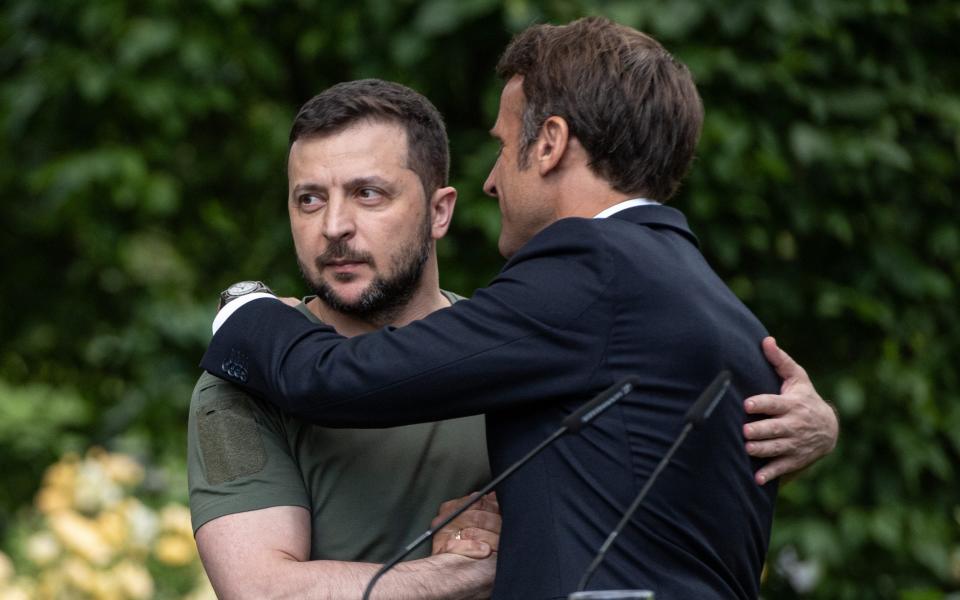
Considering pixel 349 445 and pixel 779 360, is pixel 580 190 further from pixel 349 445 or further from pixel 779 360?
pixel 349 445

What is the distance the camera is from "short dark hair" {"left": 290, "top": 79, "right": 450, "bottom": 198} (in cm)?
250

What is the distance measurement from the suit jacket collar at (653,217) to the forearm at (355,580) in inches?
24.9

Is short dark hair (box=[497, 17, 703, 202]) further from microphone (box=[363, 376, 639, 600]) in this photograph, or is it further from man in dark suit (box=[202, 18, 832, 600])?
microphone (box=[363, 376, 639, 600])

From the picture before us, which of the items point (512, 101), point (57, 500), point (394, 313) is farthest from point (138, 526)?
point (512, 101)

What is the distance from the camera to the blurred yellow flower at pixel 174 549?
165 inches

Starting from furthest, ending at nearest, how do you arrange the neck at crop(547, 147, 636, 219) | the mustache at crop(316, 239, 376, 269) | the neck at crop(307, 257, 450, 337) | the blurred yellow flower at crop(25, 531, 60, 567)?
the blurred yellow flower at crop(25, 531, 60, 567), the neck at crop(307, 257, 450, 337), the mustache at crop(316, 239, 376, 269), the neck at crop(547, 147, 636, 219)

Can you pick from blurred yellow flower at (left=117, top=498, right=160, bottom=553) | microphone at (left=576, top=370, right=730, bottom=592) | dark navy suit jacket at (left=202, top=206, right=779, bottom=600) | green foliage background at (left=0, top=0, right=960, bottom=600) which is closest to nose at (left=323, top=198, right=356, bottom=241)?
dark navy suit jacket at (left=202, top=206, right=779, bottom=600)

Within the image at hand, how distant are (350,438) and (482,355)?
0.45 m

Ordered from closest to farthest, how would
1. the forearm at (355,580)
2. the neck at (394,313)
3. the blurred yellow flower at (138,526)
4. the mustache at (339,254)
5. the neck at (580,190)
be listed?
the forearm at (355,580) → the neck at (580,190) → the mustache at (339,254) → the neck at (394,313) → the blurred yellow flower at (138,526)

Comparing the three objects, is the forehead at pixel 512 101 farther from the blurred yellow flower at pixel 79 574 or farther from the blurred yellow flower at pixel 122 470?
the blurred yellow flower at pixel 122 470

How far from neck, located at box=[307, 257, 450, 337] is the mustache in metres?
0.12

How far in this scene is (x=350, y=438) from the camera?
243 cm

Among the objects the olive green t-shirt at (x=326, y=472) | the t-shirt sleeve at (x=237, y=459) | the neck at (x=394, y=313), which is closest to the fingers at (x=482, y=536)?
the olive green t-shirt at (x=326, y=472)

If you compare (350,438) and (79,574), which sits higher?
(350,438)
